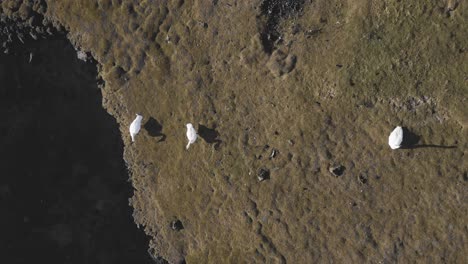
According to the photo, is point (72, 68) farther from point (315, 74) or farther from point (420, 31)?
point (420, 31)

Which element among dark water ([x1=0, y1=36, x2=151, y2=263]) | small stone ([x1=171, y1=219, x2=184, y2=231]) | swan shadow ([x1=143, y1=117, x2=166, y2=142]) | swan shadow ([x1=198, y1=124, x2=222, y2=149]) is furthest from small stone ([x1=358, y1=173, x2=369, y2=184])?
dark water ([x1=0, y1=36, x2=151, y2=263])

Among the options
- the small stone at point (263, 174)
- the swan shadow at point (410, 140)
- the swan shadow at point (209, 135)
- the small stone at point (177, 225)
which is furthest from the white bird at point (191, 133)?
the swan shadow at point (410, 140)

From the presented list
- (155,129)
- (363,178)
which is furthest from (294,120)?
(155,129)

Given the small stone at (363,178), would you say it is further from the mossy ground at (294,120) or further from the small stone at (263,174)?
the small stone at (263,174)

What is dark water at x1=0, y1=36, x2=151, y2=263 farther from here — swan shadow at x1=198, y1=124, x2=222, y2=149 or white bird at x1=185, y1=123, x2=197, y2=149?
swan shadow at x1=198, y1=124, x2=222, y2=149

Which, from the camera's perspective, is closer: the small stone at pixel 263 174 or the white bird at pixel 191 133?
the small stone at pixel 263 174

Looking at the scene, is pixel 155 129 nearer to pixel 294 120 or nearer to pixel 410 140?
pixel 294 120

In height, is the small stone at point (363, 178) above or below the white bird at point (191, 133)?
below
